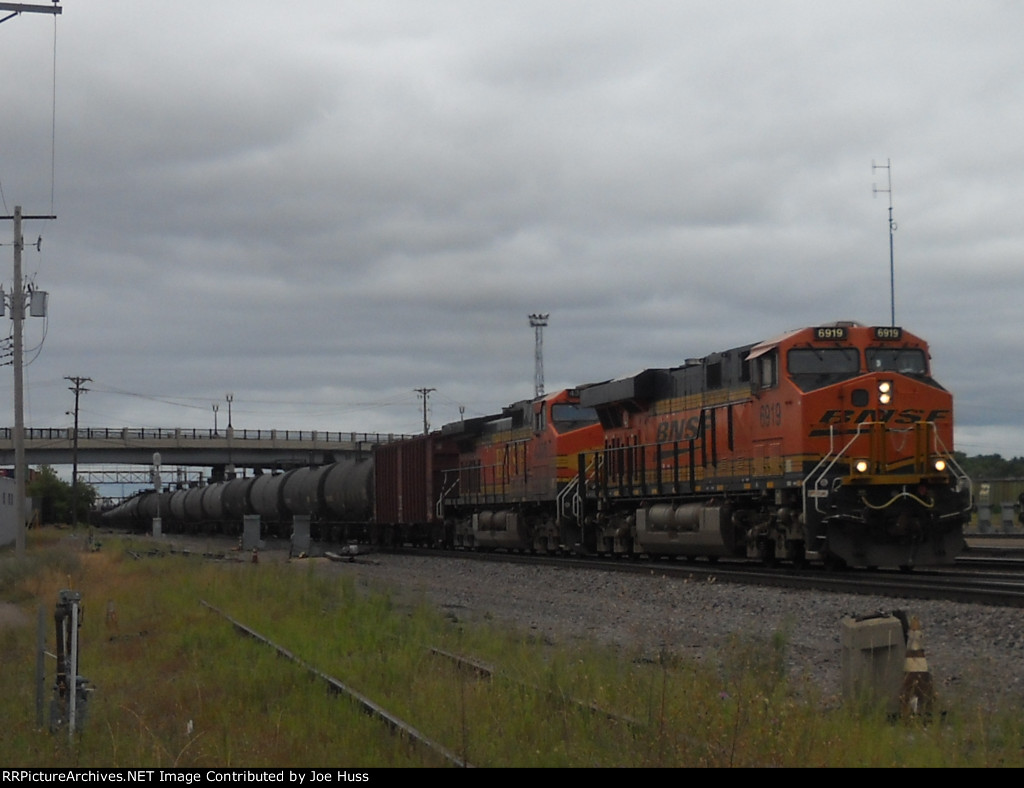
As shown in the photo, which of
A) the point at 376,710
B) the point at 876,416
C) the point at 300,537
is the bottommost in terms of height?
the point at 376,710

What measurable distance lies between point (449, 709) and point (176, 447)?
83.4m

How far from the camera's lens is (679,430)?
864 inches

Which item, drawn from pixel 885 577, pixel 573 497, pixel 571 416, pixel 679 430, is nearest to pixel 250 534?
pixel 571 416

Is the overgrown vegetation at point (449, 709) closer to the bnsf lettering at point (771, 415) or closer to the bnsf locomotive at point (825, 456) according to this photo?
the bnsf locomotive at point (825, 456)

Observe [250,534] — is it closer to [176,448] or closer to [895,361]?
[895,361]

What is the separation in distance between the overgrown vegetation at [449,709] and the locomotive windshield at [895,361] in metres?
7.83

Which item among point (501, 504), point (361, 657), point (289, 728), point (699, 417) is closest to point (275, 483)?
point (501, 504)

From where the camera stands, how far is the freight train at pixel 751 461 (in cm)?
1745

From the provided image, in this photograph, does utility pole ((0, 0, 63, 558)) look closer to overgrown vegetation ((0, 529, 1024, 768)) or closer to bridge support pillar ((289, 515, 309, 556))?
bridge support pillar ((289, 515, 309, 556))

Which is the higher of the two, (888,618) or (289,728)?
(888,618)

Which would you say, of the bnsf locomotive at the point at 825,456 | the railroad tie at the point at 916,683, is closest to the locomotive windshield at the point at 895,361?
the bnsf locomotive at the point at 825,456

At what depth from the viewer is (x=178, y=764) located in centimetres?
698
